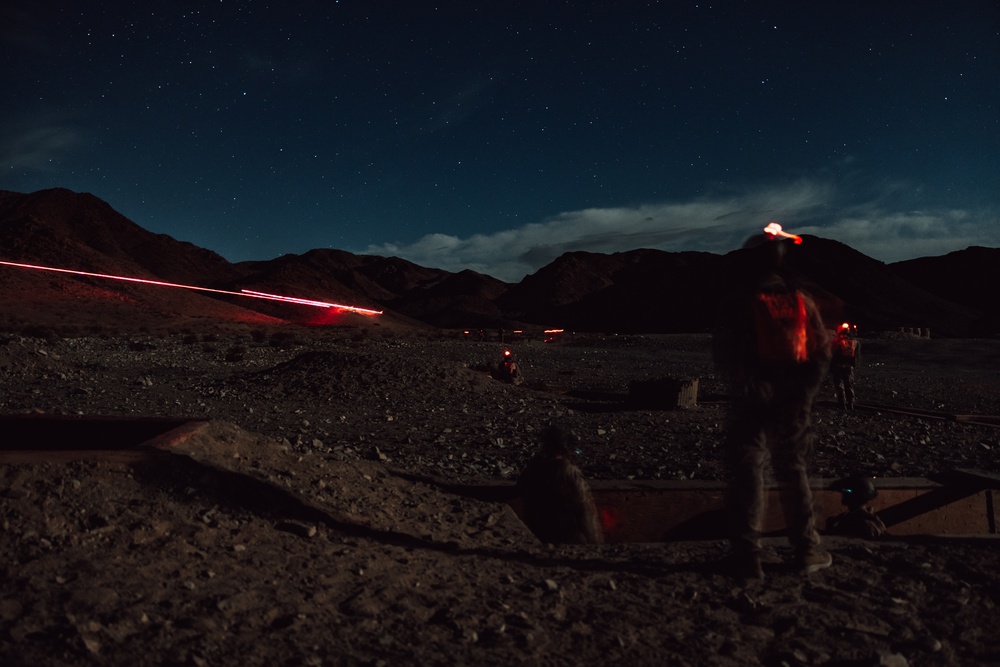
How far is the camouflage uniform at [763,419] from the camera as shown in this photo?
333cm

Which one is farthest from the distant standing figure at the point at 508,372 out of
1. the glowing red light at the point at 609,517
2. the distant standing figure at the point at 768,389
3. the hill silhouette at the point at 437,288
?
the hill silhouette at the point at 437,288

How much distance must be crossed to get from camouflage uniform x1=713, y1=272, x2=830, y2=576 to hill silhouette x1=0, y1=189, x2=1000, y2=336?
51619 mm

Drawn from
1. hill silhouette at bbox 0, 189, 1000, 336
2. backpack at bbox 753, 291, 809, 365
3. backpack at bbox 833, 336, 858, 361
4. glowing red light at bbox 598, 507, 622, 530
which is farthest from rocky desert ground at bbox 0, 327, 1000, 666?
hill silhouette at bbox 0, 189, 1000, 336

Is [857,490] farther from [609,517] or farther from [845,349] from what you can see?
[845,349]

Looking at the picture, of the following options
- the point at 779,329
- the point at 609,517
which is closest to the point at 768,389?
the point at 779,329

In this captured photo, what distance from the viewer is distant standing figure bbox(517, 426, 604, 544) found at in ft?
14.5

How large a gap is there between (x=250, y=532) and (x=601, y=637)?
1.84m

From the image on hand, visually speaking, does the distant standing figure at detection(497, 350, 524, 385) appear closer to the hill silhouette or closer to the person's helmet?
the person's helmet

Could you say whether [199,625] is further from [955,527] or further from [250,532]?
[955,527]

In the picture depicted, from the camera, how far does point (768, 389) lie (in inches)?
→ 131

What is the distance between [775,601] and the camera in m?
3.10

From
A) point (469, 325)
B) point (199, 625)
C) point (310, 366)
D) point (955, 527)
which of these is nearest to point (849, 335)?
point (955, 527)

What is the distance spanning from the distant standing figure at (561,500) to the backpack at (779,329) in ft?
5.10

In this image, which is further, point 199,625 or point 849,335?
point 849,335
